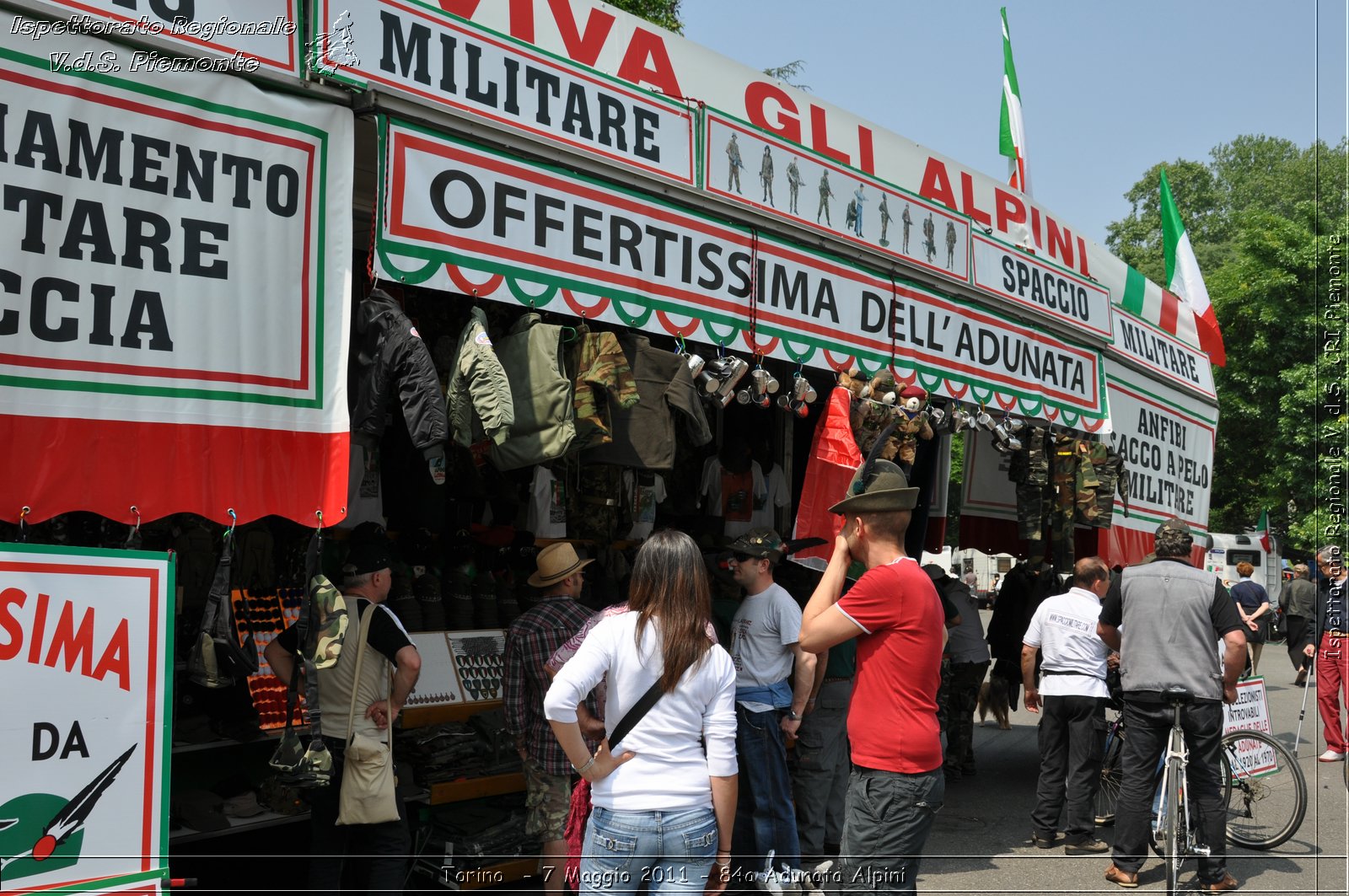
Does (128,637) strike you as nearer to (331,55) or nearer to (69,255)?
(69,255)

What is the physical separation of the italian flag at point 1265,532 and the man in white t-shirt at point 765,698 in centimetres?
2484

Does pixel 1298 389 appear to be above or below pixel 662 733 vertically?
above

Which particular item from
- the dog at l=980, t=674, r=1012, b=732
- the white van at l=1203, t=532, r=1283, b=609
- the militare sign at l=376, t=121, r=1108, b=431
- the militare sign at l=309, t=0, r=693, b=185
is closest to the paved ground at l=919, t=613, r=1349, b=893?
the dog at l=980, t=674, r=1012, b=732

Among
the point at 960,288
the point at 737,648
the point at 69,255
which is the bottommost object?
the point at 737,648

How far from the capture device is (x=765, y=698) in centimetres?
666

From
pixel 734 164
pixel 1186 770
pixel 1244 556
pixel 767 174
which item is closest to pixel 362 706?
pixel 734 164

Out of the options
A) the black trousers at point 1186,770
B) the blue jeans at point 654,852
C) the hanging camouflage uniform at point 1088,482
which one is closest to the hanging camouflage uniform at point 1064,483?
the hanging camouflage uniform at point 1088,482

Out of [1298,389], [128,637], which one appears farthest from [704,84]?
[1298,389]

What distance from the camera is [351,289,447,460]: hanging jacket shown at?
4.54 meters

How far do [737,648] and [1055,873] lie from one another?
2.75 metres

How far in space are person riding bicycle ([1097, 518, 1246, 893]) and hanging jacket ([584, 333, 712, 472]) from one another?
3.20 m

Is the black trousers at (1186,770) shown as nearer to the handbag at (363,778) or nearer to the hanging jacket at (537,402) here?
the hanging jacket at (537,402)

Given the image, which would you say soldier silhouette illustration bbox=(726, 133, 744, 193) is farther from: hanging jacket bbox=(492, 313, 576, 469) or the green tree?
the green tree

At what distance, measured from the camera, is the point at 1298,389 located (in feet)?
84.2
